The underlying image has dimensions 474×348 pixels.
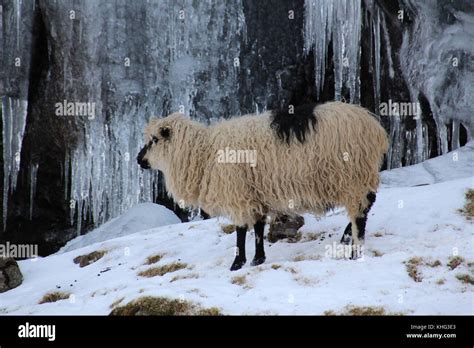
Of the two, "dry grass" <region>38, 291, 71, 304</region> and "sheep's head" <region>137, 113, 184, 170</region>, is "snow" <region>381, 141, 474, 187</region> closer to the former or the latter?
"sheep's head" <region>137, 113, 184, 170</region>

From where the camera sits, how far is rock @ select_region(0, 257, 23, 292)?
8938mm

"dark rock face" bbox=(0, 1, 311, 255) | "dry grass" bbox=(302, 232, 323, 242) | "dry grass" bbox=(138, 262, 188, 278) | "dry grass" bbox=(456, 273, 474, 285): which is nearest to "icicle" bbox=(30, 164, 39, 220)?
"dark rock face" bbox=(0, 1, 311, 255)

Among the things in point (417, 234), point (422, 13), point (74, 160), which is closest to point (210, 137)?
point (417, 234)

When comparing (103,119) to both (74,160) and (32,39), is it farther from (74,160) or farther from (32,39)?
(32,39)

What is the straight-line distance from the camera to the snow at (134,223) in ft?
40.8

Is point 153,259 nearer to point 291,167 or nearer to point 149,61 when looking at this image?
point 291,167

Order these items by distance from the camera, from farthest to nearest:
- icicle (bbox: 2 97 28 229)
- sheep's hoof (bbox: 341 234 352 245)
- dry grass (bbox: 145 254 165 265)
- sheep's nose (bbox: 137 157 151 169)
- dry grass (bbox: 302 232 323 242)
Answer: icicle (bbox: 2 97 28 229) < dry grass (bbox: 145 254 165 265) < dry grass (bbox: 302 232 323 242) < sheep's nose (bbox: 137 157 151 169) < sheep's hoof (bbox: 341 234 352 245)

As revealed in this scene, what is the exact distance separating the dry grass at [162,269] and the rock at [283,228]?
44.1 inches

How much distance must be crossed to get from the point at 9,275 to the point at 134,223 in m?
3.66

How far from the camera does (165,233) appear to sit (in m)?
9.88

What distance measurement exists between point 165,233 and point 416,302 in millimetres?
5353

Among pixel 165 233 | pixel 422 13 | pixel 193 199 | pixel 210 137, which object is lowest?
pixel 165 233

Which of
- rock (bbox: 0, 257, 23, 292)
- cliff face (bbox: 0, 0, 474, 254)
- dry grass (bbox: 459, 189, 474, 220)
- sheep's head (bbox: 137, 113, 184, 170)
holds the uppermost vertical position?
cliff face (bbox: 0, 0, 474, 254)

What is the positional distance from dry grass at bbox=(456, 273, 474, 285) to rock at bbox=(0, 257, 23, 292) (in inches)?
236
